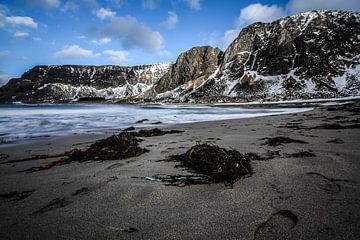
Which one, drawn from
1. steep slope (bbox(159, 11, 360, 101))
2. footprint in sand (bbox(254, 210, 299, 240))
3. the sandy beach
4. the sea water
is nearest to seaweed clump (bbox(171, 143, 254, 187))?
the sandy beach

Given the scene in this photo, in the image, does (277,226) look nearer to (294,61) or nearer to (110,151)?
(110,151)

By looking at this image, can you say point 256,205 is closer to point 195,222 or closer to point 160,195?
point 195,222

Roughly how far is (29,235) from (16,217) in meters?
0.38

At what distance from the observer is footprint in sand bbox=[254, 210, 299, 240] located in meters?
1.50

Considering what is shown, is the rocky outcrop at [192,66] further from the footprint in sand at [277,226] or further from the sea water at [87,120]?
the footprint in sand at [277,226]

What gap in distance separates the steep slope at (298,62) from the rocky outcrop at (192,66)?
30394 mm

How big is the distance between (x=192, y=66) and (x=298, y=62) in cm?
7300

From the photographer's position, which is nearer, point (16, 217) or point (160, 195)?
point (16, 217)

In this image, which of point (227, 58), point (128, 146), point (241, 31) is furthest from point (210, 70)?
point (128, 146)

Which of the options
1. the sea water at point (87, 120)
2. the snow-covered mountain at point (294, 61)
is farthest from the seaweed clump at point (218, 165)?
the snow-covered mountain at point (294, 61)

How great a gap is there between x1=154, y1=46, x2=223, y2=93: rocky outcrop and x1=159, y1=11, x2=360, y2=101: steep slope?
30394mm

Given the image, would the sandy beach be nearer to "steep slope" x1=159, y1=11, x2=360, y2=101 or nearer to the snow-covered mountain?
the snow-covered mountain

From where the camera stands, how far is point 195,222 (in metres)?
1.71

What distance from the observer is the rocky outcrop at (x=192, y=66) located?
14138 centimetres
